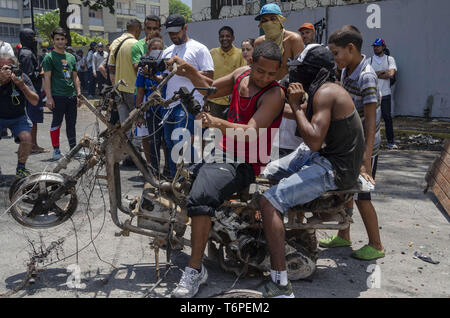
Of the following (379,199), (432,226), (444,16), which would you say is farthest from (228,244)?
(444,16)

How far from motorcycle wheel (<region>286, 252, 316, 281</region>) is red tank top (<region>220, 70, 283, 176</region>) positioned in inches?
29.9

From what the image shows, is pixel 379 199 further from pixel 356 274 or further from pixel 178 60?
pixel 178 60

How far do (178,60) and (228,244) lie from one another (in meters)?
1.69

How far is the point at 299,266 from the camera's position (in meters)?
3.62

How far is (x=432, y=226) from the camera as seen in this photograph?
16.5ft

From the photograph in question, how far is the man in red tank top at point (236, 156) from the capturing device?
10.9ft

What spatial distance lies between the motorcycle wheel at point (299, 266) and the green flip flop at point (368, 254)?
0.75m

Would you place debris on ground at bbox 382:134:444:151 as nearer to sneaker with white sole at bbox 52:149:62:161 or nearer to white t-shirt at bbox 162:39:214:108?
white t-shirt at bbox 162:39:214:108

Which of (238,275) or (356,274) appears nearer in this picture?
(238,275)

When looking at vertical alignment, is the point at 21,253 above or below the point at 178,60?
below

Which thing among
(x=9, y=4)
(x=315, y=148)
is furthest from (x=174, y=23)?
(x=9, y=4)

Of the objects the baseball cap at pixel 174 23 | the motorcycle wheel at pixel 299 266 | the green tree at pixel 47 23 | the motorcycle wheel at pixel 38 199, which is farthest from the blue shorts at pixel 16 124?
the green tree at pixel 47 23

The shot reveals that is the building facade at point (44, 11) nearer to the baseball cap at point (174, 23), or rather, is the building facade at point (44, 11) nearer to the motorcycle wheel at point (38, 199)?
the baseball cap at point (174, 23)

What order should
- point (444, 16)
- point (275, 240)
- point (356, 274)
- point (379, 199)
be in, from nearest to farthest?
point (275, 240) < point (356, 274) < point (379, 199) < point (444, 16)
